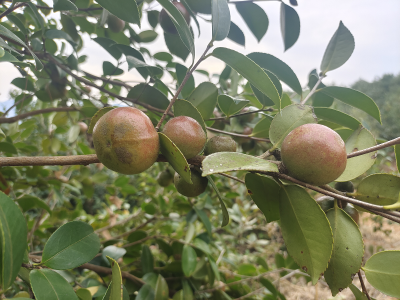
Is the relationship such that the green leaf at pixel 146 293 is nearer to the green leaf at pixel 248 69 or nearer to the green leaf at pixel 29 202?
the green leaf at pixel 29 202

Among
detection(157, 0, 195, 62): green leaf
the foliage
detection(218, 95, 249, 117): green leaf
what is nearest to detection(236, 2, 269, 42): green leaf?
the foliage

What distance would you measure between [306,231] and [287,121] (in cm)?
19

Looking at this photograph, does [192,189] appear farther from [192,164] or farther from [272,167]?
[272,167]

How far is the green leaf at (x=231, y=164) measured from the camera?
0.29 meters

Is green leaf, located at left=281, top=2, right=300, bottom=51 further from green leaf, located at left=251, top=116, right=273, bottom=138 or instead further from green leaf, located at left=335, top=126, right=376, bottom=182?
green leaf, located at left=335, top=126, right=376, bottom=182

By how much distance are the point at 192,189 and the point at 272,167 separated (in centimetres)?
21

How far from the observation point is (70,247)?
19.3 inches

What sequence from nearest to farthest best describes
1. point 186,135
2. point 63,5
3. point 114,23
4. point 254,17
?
point 186,135 → point 63,5 → point 254,17 → point 114,23

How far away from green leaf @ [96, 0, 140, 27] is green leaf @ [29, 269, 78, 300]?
467mm

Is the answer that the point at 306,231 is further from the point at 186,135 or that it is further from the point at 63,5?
the point at 63,5

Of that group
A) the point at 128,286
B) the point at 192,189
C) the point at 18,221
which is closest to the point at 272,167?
the point at 192,189

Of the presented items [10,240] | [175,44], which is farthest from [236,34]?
[10,240]

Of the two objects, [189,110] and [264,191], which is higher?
[189,110]

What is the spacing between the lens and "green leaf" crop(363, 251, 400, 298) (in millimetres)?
416
